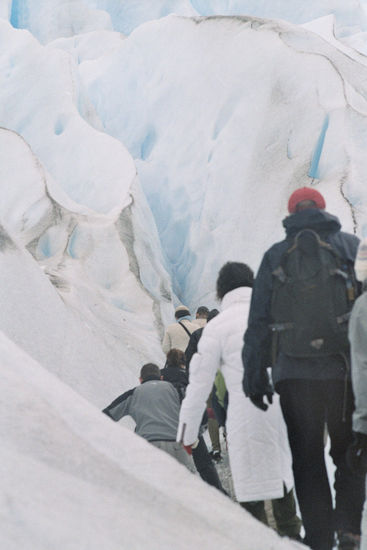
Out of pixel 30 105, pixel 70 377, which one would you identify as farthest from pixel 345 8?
pixel 70 377

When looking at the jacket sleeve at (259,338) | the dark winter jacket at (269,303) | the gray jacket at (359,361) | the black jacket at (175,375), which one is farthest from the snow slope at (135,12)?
the gray jacket at (359,361)

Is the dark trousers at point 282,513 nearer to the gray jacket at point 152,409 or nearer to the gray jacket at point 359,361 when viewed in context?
the gray jacket at point 359,361

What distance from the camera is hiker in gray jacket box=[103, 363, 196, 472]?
3111 mm

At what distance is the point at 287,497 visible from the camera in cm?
227

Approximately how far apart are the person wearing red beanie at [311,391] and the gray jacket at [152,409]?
1.14 meters

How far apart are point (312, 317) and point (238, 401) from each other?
0.52 m

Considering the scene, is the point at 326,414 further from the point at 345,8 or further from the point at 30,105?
the point at 345,8

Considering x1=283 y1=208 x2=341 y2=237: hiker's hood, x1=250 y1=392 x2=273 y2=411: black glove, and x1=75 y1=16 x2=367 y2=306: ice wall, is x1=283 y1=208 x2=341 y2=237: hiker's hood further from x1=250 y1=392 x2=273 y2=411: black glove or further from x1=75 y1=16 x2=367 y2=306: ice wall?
x1=75 y1=16 x2=367 y2=306: ice wall

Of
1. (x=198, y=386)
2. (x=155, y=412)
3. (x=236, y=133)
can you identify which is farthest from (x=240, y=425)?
(x=236, y=133)

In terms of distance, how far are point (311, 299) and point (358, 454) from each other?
478 millimetres

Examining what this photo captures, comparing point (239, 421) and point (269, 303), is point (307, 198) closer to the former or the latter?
point (269, 303)

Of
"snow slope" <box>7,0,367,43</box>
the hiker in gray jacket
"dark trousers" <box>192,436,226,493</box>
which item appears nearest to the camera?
the hiker in gray jacket

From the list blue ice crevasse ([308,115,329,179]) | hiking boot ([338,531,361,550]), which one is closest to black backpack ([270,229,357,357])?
hiking boot ([338,531,361,550])

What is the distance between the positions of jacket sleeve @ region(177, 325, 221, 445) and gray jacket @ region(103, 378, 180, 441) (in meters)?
0.77
